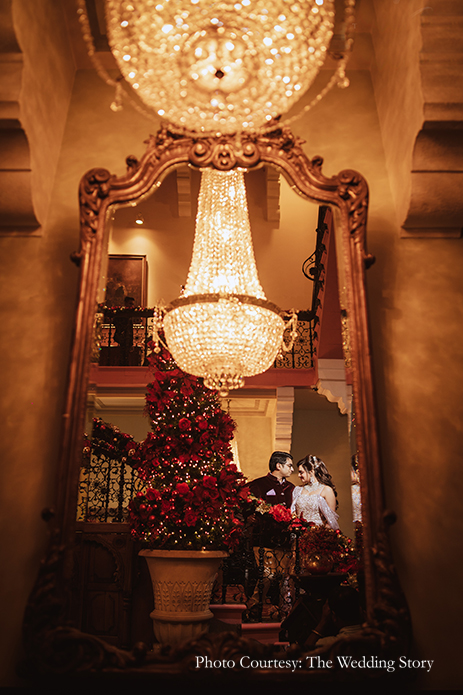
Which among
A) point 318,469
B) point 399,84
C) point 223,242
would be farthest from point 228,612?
point 399,84

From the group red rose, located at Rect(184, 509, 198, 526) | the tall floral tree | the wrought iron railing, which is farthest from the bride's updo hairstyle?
the wrought iron railing

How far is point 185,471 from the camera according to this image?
2.91 m

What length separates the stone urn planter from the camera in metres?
2.55

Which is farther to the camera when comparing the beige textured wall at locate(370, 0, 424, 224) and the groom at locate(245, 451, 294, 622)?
the groom at locate(245, 451, 294, 622)

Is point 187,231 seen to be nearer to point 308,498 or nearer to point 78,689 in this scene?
point 308,498

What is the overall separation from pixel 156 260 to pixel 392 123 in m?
1.46

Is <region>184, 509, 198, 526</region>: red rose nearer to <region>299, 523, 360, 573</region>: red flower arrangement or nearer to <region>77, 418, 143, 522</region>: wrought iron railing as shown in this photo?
<region>77, 418, 143, 522</region>: wrought iron railing

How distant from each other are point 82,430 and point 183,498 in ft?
2.93

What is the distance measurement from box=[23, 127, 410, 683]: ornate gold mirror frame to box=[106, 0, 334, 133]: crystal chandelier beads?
74 centimetres

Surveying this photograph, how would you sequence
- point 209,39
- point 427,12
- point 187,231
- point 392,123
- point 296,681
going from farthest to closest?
point 187,231, point 392,123, point 427,12, point 296,681, point 209,39

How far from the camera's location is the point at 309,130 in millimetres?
2744

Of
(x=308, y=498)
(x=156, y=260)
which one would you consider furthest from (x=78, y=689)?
(x=156, y=260)

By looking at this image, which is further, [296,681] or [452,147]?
[452,147]

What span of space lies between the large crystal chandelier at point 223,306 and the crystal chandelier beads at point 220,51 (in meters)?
0.87
